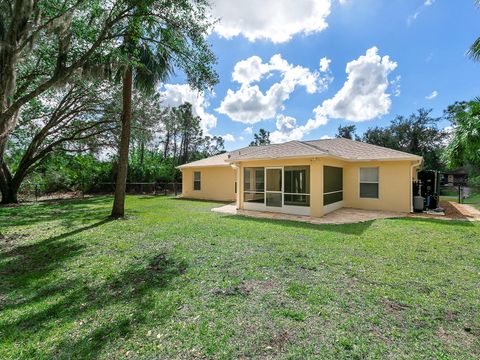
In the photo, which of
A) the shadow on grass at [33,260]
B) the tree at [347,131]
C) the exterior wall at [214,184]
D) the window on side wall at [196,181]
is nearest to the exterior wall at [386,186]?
the exterior wall at [214,184]

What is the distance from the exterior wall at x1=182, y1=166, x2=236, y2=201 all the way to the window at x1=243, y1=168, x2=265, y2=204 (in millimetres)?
4193

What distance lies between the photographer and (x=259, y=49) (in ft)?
41.9

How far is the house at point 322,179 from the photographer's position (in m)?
9.93

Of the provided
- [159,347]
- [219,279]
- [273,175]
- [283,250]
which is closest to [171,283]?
[219,279]

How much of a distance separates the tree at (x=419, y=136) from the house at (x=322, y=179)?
2072 cm

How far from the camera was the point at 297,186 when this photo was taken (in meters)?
10.4

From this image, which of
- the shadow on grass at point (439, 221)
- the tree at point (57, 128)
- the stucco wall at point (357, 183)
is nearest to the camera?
the shadow on grass at point (439, 221)

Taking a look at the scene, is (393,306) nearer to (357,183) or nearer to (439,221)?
(439,221)

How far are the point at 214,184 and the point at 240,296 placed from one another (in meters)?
13.6

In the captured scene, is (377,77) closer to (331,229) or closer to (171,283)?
(331,229)

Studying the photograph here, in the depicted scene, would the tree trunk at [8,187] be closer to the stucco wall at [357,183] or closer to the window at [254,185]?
the stucco wall at [357,183]

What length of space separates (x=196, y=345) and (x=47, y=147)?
17333mm

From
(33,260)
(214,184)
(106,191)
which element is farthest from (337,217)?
(106,191)

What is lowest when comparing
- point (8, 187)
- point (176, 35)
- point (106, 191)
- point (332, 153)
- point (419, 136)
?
point (106, 191)
